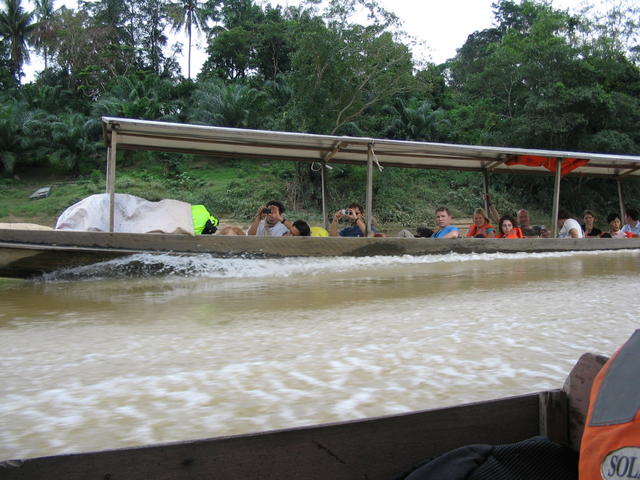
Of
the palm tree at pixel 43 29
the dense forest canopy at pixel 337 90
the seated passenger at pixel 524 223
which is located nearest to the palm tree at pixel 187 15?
the dense forest canopy at pixel 337 90

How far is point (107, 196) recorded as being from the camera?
20.2 ft

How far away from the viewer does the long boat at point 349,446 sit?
3.61 ft

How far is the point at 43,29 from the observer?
28.2 meters

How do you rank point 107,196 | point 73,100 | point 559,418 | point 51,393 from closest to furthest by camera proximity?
point 559,418 → point 51,393 → point 107,196 → point 73,100

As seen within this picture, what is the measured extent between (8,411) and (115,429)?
460 millimetres

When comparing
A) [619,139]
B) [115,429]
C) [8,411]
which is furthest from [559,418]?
[619,139]

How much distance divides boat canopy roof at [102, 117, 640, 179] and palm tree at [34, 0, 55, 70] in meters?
25.4

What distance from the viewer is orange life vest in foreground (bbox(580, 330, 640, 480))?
36.0 inches

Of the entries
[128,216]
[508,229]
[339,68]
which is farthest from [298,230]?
[339,68]

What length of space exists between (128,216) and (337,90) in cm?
1339

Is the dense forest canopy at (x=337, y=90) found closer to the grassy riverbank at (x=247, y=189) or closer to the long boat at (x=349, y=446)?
the grassy riverbank at (x=247, y=189)

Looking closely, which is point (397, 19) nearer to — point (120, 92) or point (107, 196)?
point (120, 92)

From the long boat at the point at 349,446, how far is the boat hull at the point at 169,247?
489 cm

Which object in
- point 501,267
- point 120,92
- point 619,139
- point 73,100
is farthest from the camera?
point 73,100
